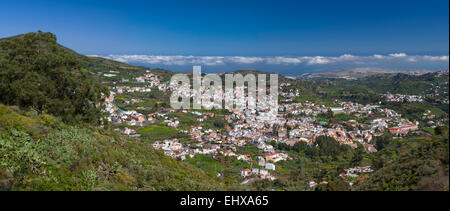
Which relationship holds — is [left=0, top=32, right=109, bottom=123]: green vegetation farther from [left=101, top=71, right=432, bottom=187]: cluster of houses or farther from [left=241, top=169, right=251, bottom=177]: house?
[left=241, top=169, right=251, bottom=177]: house

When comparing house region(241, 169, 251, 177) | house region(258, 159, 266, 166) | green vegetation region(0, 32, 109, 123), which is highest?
green vegetation region(0, 32, 109, 123)

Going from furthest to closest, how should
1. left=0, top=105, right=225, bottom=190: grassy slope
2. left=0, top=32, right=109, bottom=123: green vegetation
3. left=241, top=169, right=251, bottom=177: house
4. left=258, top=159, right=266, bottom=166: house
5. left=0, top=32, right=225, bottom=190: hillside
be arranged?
left=258, top=159, right=266, bottom=166: house → left=241, top=169, right=251, bottom=177: house → left=0, top=32, right=109, bottom=123: green vegetation → left=0, top=32, right=225, bottom=190: hillside → left=0, top=105, right=225, bottom=190: grassy slope

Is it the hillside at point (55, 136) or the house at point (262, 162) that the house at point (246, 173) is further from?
the hillside at point (55, 136)

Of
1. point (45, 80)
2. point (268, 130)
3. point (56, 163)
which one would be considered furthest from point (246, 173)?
point (268, 130)

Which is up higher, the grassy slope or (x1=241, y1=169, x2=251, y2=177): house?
the grassy slope

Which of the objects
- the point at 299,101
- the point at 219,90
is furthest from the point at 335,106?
the point at 219,90

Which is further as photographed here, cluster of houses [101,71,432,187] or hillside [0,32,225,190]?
cluster of houses [101,71,432,187]

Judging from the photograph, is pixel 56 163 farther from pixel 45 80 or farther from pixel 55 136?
pixel 45 80

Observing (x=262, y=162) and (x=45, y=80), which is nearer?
(x=45, y=80)

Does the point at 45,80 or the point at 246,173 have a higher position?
the point at 45,80

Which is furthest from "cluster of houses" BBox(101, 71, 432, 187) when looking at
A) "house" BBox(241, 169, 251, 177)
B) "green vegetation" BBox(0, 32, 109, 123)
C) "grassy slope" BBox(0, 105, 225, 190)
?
"grassy slope" BBox(0, 105, 225, 190)

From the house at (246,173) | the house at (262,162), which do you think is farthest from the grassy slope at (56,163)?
the house at (262,162)
